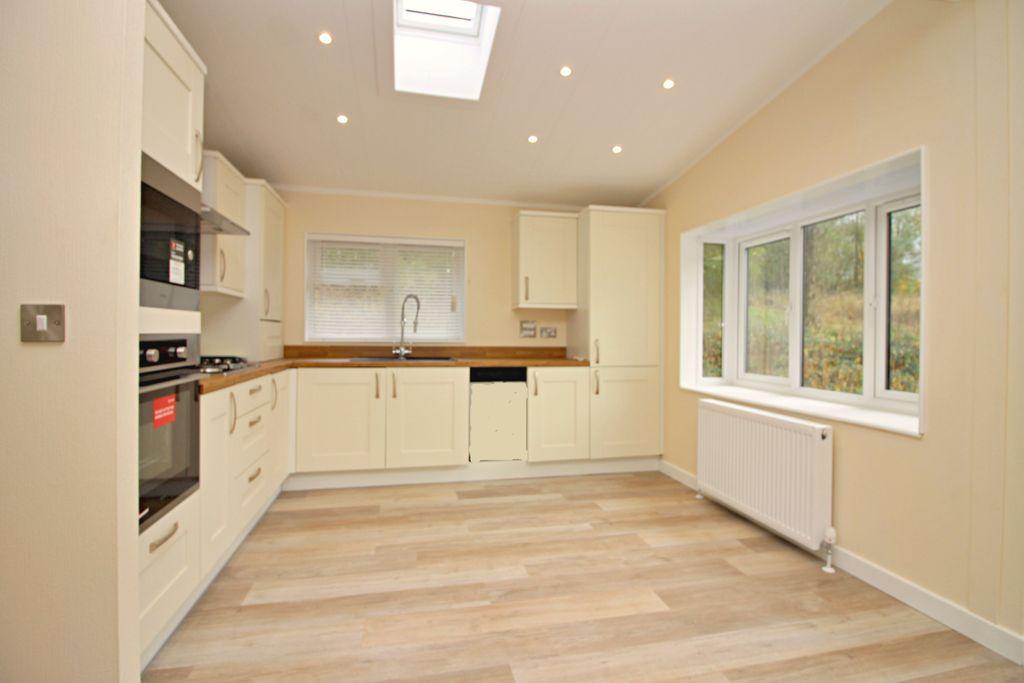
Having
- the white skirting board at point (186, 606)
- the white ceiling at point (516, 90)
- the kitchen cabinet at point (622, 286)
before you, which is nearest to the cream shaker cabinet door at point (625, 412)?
the kitchen cabinet at point (622, 286)

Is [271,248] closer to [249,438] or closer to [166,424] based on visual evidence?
[249,438]

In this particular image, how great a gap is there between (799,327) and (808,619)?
173cm

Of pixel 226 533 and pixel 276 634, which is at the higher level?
pixel 226 533

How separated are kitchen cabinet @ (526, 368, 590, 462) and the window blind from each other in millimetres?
882

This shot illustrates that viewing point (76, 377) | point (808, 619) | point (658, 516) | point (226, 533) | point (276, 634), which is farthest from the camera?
point (658, 516)

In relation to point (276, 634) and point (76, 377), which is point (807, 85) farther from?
point (276, 634)

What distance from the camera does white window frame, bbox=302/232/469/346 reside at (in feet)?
12.2

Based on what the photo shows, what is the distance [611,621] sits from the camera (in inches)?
69.8

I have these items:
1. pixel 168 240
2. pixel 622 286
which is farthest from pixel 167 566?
pixel 622 286

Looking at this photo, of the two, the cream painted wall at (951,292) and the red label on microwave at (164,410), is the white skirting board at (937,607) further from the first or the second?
the red label on microwave at (164,410)

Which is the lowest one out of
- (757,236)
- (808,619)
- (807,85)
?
(808,619)

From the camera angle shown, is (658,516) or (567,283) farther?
(567,283)

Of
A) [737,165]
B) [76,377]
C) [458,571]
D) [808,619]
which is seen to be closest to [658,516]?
[808,619]

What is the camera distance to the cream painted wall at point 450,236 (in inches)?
146
